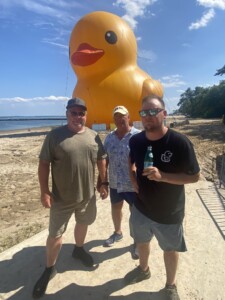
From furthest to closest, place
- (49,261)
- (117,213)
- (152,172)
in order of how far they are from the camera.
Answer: (117,213) < (49,261) < (152,172)

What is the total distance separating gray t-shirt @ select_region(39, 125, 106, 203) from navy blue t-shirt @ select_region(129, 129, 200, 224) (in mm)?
653

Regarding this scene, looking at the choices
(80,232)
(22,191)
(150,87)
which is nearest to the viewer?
(80,232)

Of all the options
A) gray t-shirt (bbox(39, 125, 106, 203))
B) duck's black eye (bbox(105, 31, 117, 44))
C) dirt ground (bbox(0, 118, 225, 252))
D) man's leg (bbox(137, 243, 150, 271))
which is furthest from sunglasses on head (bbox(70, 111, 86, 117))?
duck's black eye (bbox(105, 31, 117, 44))

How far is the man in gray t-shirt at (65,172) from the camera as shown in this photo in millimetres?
3340

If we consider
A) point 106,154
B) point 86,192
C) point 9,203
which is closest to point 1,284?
point 86,192

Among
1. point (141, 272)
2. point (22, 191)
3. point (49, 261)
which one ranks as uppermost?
point (49, 261)

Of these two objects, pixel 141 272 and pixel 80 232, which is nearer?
pixel 141 272

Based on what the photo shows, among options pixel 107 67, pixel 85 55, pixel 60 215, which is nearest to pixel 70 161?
pixel 60 215

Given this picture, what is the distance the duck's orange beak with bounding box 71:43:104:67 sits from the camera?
13898mm

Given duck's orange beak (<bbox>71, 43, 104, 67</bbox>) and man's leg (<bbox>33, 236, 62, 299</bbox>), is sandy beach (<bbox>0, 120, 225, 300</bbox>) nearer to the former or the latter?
man's leg (<bbox>33, 236, 62, 299</bbox>)

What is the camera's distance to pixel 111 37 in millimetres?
14656

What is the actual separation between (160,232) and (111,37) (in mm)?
13430

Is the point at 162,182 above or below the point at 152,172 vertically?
below

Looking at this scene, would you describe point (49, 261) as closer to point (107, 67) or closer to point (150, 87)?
point (150, 87)
